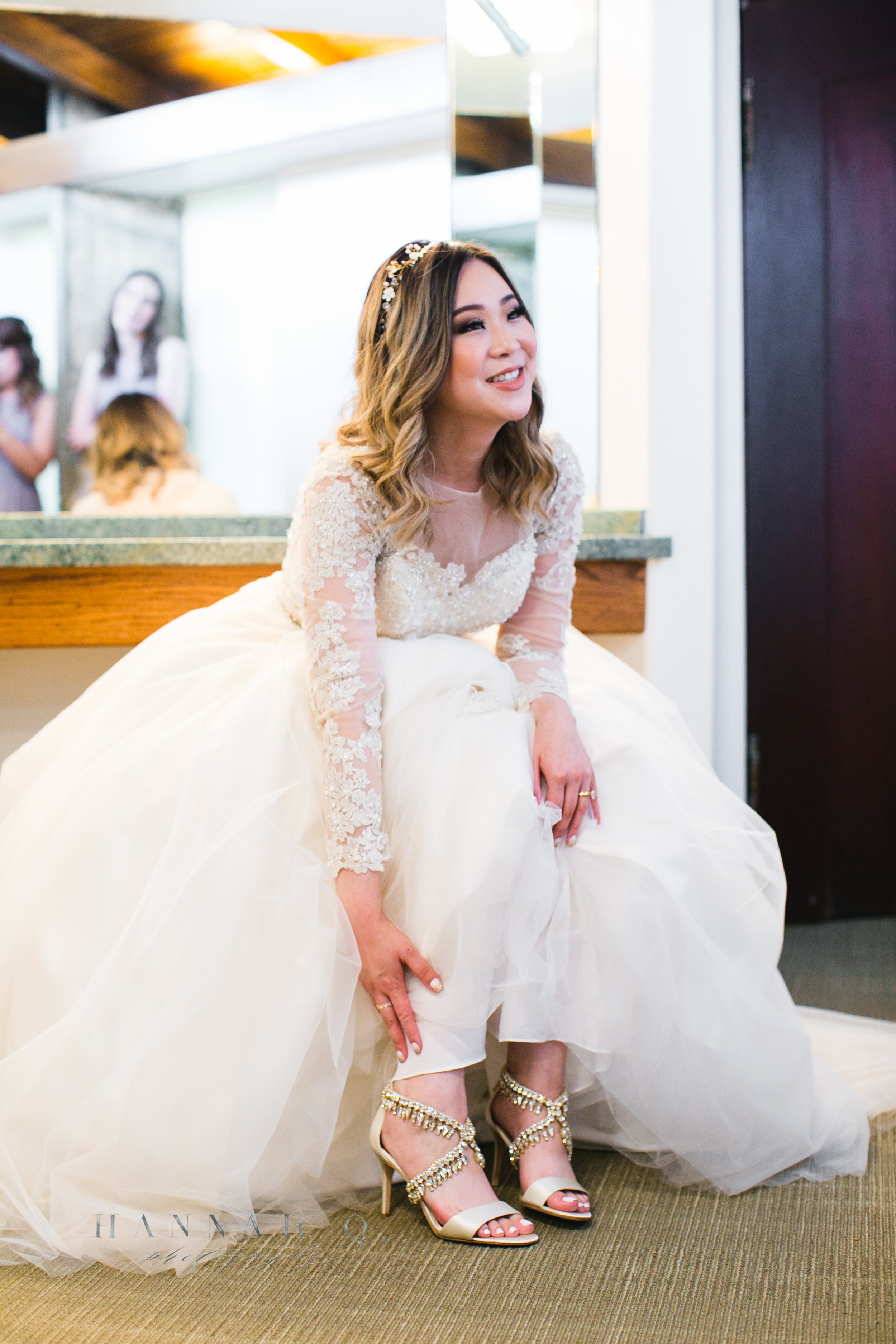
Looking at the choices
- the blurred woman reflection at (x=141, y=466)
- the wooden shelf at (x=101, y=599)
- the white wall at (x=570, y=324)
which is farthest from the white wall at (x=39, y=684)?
the white wall at (x=570, y=324)

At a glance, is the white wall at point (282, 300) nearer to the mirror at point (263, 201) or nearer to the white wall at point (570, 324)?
the mirror at point (263, 201)

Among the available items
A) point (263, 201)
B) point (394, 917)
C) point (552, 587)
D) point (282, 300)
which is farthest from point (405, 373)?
point (263, 201)

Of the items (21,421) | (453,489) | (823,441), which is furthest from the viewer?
(823,441)

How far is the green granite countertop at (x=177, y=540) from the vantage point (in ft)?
6.32

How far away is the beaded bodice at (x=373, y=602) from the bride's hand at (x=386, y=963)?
4 cm

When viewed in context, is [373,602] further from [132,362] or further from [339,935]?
[132,362]

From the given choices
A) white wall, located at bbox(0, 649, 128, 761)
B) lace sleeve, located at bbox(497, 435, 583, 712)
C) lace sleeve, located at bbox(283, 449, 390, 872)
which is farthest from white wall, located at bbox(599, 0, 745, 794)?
white wall, located at bbox(0, 649, 128, 761)

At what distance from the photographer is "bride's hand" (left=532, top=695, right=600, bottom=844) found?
130 cm

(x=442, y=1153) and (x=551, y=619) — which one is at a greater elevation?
(x=551, y=619)

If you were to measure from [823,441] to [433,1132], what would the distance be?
1790 millimetres

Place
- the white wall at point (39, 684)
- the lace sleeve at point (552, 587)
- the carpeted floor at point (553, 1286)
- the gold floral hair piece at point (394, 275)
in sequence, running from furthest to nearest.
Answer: the white wall at point (39, 684) < the lace sleeve at point (552, 587) < the gold floral hair piece at point (394, 275) < the carpeted floor at point (553, 1286)

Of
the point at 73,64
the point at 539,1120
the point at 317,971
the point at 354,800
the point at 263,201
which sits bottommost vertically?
the point at 539,1120

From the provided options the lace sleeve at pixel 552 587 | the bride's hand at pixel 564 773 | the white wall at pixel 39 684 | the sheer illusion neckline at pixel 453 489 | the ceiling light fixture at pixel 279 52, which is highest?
the ceiling light fixture at pixel 279 52

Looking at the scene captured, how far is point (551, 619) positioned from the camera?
160 centimetres
